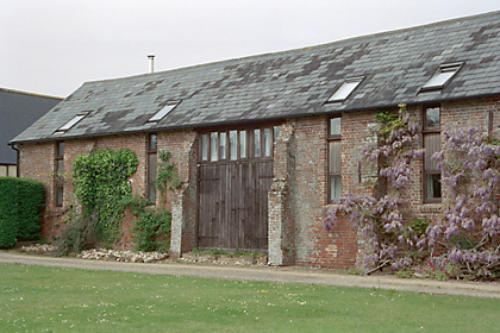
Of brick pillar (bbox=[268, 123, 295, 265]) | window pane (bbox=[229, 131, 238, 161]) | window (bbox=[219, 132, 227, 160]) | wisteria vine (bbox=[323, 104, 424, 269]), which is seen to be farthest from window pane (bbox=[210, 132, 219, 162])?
wisteria vine (bbox=[323, 104, 424, 269])

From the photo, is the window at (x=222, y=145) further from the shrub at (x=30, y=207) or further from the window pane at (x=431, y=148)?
the shrub at (x=30, y=207)

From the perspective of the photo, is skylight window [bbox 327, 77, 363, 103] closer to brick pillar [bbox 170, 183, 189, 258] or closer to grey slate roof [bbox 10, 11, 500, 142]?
grey slate roof [bbox 10, 11, 500, 142]

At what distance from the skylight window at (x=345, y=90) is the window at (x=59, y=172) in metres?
12.0

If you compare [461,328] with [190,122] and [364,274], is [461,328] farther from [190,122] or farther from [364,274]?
[190,122]

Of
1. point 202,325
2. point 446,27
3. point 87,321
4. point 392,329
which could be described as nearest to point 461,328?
point 392,329

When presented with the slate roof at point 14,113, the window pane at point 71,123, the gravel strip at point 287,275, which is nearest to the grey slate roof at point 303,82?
the window pane at point 71,123

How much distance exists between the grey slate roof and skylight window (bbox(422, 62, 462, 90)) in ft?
Answer: 0.57

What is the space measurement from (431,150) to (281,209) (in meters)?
4.32

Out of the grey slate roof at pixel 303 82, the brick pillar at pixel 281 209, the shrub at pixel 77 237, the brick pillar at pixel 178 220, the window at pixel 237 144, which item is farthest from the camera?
the shrub at pixel 77 237

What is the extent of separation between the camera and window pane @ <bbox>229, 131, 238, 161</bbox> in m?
19.5

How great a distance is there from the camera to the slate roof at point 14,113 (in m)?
32.9

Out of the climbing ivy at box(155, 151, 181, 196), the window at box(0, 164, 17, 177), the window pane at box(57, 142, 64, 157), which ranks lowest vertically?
the climbing ivy at box(155, 151, 181, 196)

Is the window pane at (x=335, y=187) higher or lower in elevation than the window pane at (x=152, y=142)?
lower

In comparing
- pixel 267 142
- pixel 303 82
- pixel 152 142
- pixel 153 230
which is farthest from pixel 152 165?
pixel 303 82
